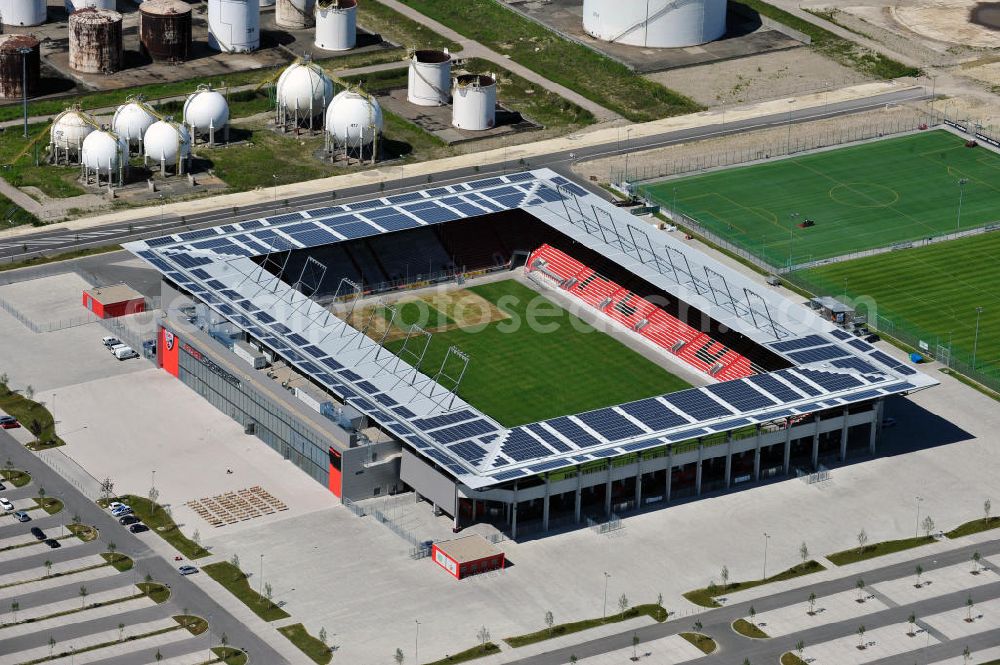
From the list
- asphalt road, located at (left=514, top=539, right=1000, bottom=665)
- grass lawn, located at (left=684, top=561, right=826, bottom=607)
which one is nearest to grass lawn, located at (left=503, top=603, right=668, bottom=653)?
asphalt road, located at (left=514, top=539, right=1000, bottom=665)

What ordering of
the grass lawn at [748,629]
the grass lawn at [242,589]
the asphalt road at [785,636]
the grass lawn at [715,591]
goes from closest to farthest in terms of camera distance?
the asphalt road at [785,636], the grass lawn at [748,629], the grass lawn at [242,589], the grass lawn at [715,591]

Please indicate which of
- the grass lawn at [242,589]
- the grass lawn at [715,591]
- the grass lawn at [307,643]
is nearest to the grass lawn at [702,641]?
the grass lawn at [715,591]

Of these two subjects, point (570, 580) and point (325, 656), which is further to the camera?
point (570, 580)

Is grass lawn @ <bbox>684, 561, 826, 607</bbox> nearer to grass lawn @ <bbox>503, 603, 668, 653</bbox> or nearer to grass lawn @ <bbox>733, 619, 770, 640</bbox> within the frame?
grass lawn @ <bbox>733, 619, 770, 640</bbox>

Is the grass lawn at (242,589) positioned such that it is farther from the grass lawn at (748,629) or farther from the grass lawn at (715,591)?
the grass lawn at (748,629)

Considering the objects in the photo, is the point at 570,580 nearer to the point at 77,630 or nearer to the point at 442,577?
the point at 442,577

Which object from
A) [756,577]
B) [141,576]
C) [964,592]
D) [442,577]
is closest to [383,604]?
[442,577]

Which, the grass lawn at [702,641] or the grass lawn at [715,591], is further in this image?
the grass lawn at [715,591]
